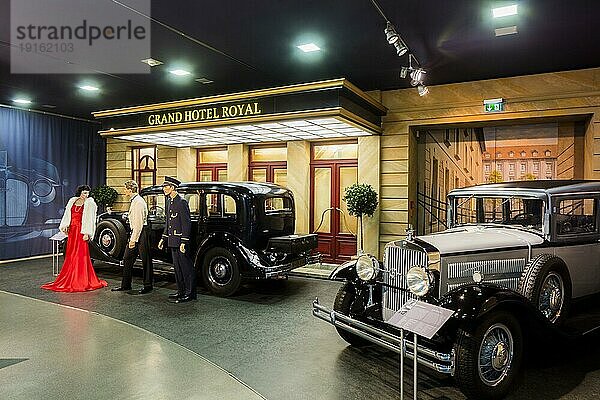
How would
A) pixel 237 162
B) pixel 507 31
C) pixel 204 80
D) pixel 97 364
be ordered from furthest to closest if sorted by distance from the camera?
pixel 237 162
pixel 204 80
pixel 507 31
pixel 97 364

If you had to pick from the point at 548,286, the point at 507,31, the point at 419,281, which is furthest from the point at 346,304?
the point at 507,31

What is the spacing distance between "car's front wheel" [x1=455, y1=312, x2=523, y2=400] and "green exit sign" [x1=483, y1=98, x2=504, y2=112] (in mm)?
4878

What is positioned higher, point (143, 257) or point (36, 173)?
point (36, 173)

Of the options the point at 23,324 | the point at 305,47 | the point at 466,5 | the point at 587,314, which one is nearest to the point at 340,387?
the point at 587,314

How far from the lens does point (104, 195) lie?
10805 mm

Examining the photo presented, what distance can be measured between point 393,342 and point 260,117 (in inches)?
176

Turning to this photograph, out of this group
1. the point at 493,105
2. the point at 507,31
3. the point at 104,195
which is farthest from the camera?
the point at 104,195

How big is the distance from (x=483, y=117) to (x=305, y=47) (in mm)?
3426

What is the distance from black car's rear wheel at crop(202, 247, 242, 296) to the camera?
6.10 m

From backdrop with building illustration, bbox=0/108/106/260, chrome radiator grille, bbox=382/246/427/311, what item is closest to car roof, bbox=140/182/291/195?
chrome radiator grille, bbox=382/246/427/311

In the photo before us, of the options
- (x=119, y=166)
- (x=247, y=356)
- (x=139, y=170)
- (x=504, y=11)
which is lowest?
(x=247, y=356)

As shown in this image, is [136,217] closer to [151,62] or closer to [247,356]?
[151,62]

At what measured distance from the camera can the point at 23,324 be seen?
4.60 metres

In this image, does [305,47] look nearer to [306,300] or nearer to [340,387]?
[306,300]
